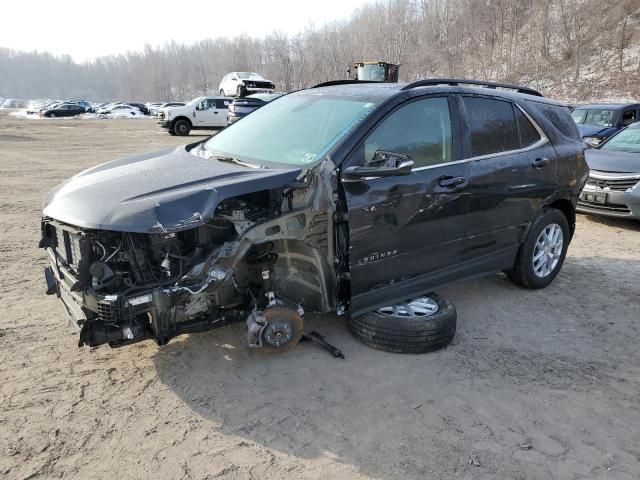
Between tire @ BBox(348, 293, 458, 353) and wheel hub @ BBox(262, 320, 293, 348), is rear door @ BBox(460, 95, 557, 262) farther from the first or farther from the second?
wheel hub @ BBox(262, 320, 293, 348)

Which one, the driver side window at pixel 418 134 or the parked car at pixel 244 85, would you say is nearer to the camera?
the driver side window at pixel 418 134

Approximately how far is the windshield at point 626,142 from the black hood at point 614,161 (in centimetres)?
24

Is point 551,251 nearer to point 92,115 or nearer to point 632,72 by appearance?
point 632,72

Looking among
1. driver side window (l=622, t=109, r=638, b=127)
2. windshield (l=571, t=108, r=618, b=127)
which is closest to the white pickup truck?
windshield (l=571, t=108, r=618, b=127)

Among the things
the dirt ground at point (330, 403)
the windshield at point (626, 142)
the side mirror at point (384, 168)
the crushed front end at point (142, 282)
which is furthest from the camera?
the windshield at point (626, 142)

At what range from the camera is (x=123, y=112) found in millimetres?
49438

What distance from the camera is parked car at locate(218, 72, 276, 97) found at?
29.8 m

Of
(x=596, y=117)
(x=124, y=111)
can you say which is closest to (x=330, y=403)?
(x=596, y=117)

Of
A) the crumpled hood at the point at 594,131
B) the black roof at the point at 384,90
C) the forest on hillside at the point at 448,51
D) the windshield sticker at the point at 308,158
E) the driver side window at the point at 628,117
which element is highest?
the forest on hillside at the point at 448,51

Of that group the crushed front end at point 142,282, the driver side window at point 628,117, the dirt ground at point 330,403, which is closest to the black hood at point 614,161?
the dirt ground at point 330,403

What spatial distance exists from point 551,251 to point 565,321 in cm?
95

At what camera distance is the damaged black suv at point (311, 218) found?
10.0 ft

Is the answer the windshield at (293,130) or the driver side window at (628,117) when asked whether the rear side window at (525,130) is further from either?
the driver side window at (628,117)

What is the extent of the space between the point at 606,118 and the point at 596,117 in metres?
0.29
